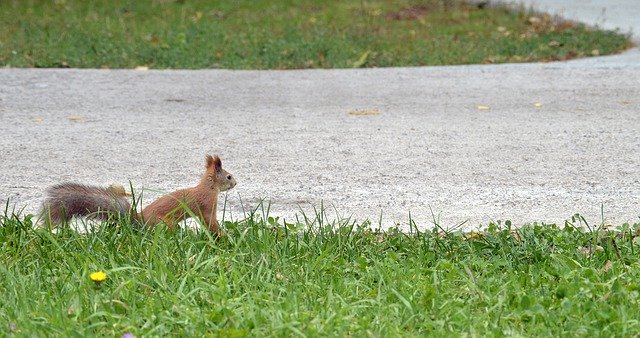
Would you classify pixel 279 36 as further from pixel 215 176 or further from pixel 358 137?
pixel 215 176

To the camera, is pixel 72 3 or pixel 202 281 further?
pixel 72 3

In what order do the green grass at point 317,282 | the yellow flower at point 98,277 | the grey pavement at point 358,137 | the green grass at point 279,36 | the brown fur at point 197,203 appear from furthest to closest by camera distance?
the green grass at point 279,36 < the grey pavement at point 358,137 < the brown fur at point 197,203 < the yellow flower at point 98,277 < the green grass at point 317,282

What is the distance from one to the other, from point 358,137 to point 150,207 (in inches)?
88.8

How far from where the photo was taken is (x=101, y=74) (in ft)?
27.5

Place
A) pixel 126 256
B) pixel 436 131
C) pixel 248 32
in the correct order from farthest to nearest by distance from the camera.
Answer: pixel 248 32, pixel 436 131, pixel 126 256

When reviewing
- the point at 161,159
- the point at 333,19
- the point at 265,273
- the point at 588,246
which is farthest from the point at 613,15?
the point at 265,273

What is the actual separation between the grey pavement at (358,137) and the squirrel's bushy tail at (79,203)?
0.64 metres

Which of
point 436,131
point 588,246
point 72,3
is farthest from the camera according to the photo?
point 72,3

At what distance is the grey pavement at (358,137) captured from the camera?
523 centimetres

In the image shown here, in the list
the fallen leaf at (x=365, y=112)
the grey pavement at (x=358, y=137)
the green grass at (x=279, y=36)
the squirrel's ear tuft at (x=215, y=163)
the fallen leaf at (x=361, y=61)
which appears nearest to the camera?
the squirrel's ear tuft at (x=215, y=163)

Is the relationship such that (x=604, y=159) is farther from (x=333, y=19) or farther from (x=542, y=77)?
(x=333, y=19)

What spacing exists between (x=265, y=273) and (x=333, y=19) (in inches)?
311

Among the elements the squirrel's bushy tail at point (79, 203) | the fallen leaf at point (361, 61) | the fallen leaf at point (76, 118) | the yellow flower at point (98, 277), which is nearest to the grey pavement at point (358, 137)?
the fallen leaf at point (76, 118)

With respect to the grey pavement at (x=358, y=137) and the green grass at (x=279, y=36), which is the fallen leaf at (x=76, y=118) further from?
the green grass at (x=279, y=36)
